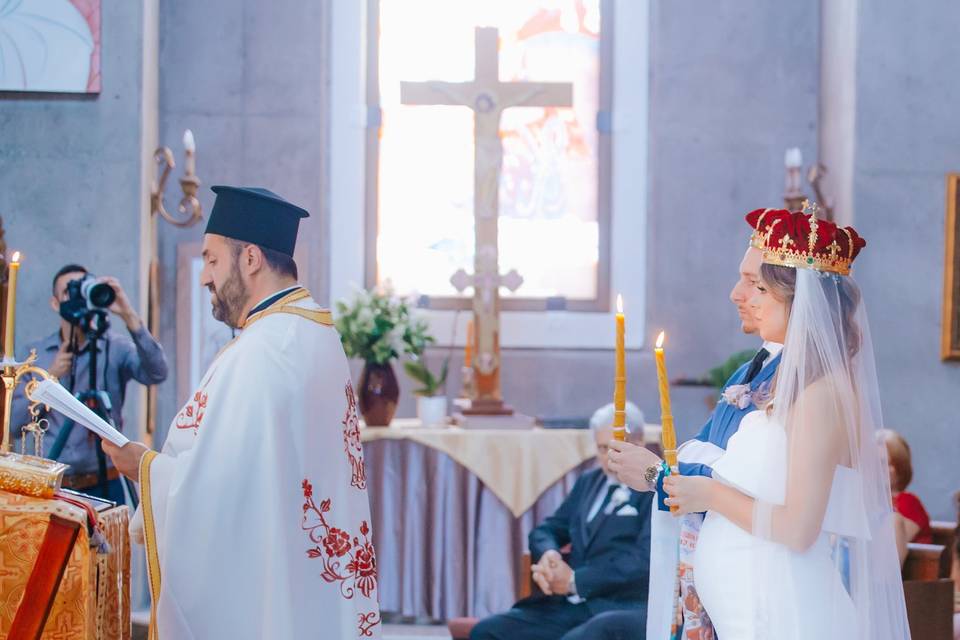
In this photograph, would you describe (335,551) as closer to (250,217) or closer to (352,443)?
(352,443)

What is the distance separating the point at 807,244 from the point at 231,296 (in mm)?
1432

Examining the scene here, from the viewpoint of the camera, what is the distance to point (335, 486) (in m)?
2.97

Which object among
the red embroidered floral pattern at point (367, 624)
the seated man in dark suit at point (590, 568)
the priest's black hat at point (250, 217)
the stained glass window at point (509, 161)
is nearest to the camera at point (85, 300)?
the priest's black hat at point (250, 217)

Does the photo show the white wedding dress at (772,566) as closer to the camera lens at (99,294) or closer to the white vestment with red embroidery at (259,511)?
the white vestment with red embroidery at (259,511)

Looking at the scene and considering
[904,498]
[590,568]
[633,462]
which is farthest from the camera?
[904,498]

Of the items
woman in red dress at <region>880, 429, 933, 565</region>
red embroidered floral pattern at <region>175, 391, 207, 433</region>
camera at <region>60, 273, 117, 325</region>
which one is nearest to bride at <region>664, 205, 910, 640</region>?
red embroidered floral pattern at <region>175, 391, 207, 433</region>

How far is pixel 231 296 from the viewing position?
121 inches

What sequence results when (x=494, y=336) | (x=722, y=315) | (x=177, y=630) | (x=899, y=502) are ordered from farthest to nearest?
(x=722, y=315), (x=494, y=336), (x=899, y=502), (x=177, y=630)

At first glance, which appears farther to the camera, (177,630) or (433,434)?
(433,434)

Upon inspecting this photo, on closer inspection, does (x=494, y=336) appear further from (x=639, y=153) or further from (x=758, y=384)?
(x=758, y=384)

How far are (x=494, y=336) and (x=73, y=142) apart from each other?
238cm

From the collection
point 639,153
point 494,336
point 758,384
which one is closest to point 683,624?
point 758,384

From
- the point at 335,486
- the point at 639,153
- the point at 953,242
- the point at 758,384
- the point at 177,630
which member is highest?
the point at 639,153

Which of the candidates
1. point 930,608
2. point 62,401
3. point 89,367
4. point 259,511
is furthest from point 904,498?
point 62,401
